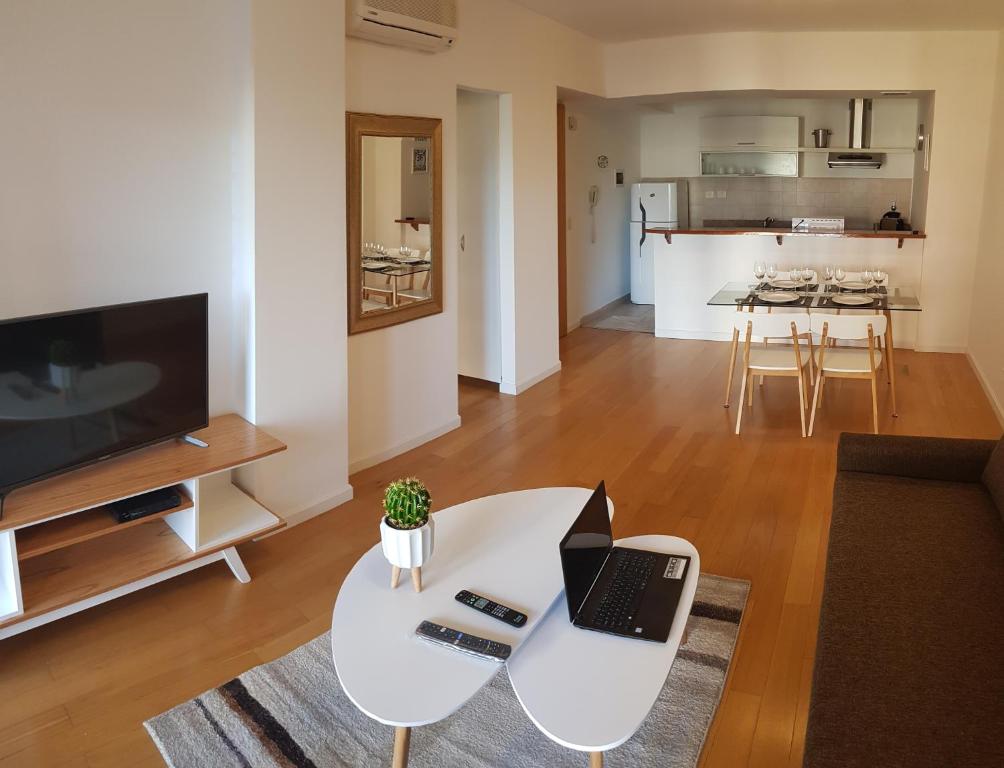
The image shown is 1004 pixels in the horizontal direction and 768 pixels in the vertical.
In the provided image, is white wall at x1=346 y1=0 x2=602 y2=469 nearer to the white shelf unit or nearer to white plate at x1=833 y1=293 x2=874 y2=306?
the white shelf unit

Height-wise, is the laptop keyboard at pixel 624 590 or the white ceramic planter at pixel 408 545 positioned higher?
the white ceramic planter at pixel 408 545

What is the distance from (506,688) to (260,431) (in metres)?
1.53

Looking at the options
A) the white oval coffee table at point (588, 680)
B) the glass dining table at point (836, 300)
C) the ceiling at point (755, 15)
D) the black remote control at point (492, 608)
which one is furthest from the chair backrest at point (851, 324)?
the black remote control at point (492, 608)

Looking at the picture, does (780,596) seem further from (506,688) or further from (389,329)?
(389,329)

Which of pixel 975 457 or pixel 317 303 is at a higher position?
pixel 317 303

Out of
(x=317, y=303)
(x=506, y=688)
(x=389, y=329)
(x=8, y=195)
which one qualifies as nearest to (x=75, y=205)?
(x=8, y=195)

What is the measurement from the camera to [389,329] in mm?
4633

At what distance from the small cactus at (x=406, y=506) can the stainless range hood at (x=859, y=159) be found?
7.91m

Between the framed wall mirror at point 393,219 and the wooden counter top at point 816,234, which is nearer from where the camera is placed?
the framed wall mirror at point 393,219

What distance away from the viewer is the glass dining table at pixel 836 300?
528cm

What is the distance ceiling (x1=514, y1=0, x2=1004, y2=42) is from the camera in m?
5.80

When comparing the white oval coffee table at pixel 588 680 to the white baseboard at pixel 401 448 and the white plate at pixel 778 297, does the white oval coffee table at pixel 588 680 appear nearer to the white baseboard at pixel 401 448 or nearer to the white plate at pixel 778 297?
the white baseboard at pixel 401 448

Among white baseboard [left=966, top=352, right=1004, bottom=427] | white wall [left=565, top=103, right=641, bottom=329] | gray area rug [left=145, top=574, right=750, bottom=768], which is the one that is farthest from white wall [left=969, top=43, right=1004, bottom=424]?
gray area rug [left=145, top=574, right=750, bottom=768]

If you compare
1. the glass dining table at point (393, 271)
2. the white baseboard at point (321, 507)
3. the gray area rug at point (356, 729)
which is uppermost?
the glass dining table at point (393, 271)
